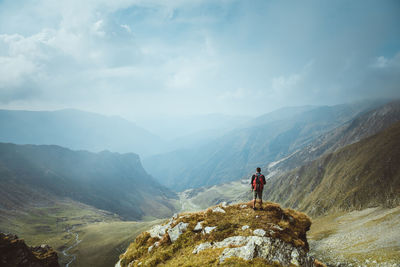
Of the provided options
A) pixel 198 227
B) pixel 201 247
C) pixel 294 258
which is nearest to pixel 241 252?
pixel 294 258

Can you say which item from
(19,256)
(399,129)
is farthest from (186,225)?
(399,129)

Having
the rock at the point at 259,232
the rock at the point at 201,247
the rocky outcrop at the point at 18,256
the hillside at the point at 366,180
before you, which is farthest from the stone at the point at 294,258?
the hillside at the point at 366,180

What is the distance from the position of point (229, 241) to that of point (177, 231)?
18.3 ft

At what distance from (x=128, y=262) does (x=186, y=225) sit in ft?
21.7

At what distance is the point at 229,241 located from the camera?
15.8 metres

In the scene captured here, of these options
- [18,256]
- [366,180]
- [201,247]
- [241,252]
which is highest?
[241,252]

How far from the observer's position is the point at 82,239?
175m

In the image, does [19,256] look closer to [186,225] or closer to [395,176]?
[186,225]

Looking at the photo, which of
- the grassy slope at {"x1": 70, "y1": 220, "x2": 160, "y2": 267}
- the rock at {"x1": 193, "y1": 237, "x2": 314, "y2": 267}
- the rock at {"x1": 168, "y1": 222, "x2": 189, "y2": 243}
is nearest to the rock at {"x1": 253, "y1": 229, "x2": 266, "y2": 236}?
the rock at {"x1": 193, "y1": 237, "x2": 314, "y2": 267}

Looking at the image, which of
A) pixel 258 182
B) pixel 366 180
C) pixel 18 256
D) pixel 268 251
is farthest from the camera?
pixel 366 180

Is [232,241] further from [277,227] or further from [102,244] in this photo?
[102,244]

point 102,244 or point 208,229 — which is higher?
point 208,229

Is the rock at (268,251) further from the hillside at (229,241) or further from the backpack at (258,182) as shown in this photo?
the backpack at (258,182)

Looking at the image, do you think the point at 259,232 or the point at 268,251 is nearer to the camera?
the point at 268,251
